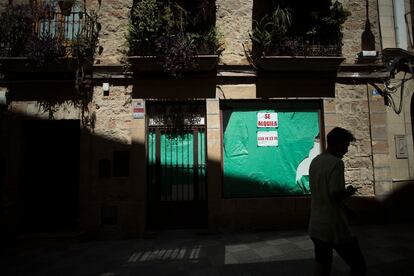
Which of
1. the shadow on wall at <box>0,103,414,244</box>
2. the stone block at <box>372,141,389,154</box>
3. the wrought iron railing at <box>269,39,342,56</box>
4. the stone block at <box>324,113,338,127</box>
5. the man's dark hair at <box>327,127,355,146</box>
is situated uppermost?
the wrought iron railing at <box>269,39,342,56</box>

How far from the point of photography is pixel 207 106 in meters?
7.00

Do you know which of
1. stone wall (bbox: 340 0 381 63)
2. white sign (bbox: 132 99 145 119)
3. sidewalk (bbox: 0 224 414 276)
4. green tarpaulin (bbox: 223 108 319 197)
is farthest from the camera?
stone wall (bbox: 340 0 381 63)

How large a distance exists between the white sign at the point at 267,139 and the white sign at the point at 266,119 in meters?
0.19

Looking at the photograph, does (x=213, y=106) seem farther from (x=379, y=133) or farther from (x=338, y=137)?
(x=338, y=137)

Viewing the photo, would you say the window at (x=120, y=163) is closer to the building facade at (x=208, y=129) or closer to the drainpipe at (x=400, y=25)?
the building facade at (x=208, y=129)

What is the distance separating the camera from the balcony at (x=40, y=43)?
6.50 m

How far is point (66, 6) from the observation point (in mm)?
6746

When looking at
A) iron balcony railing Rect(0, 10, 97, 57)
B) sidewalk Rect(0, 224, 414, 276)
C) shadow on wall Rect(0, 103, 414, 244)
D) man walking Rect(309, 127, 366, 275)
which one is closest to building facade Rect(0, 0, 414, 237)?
shadow on wall Rect(0, 103, 414, 244)

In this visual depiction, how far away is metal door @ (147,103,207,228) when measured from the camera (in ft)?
22.9

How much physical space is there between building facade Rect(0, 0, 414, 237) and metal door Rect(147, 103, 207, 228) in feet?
0.08

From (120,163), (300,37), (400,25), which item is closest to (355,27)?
(400,25)

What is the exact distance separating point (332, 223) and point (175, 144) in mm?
4754

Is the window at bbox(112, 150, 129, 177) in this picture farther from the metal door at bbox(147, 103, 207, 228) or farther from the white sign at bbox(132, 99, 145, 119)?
the white sign at bbox(132, 99, 145, 119)

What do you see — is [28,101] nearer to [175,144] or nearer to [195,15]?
[175,144]
